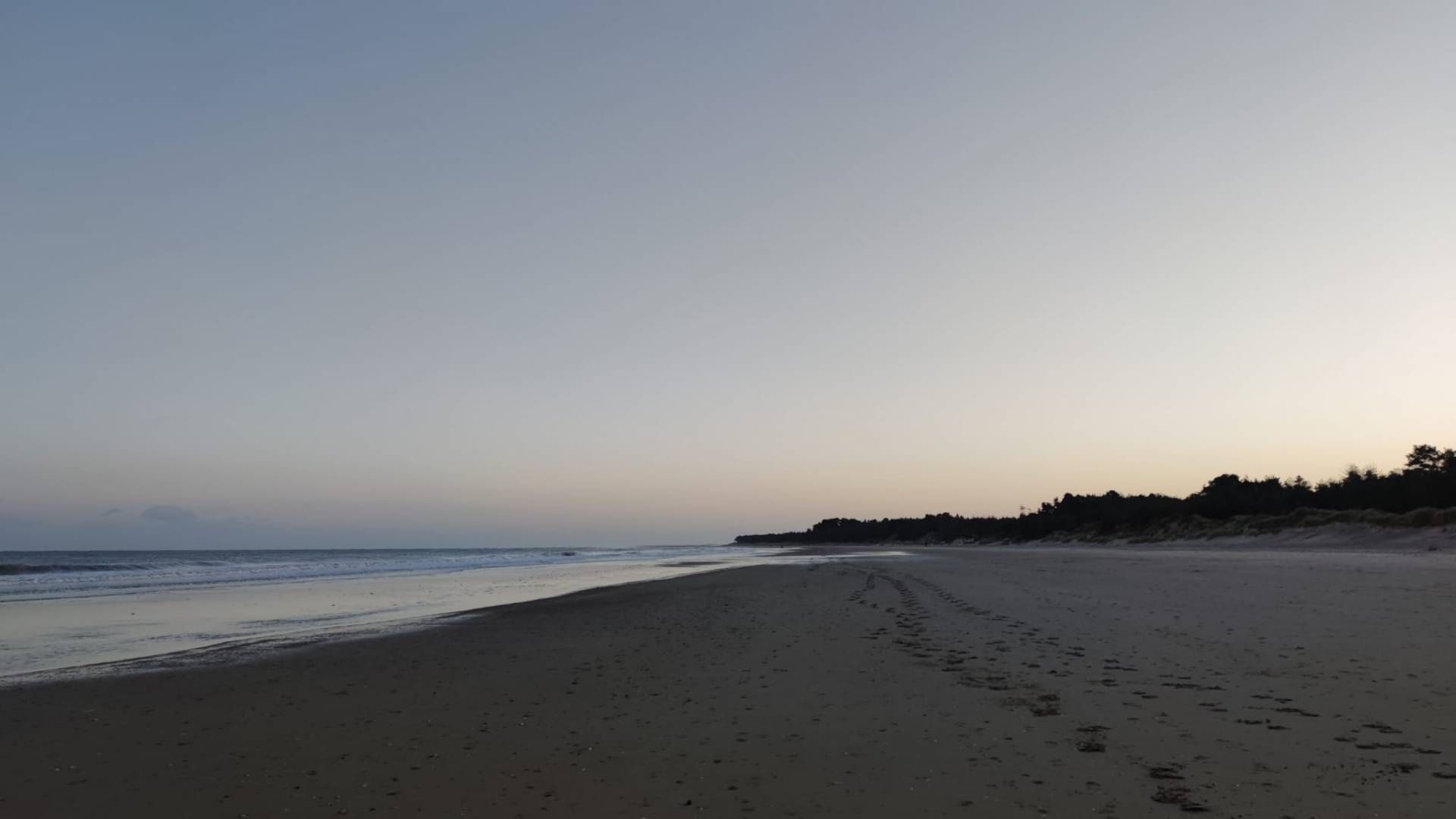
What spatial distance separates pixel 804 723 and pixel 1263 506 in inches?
2620

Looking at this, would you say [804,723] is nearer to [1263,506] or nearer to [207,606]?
[207,606]

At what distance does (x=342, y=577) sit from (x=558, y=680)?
131 ft

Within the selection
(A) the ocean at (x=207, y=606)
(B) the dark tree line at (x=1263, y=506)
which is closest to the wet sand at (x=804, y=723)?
(A) the ocean at (x=207, y=606)

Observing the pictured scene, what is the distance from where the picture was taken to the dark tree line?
45.0 metres

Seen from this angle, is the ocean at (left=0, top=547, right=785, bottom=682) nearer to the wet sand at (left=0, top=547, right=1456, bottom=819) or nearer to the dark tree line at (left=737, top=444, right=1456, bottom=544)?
the wet sand at (left=0, top=547, right=1456, bottom=819)

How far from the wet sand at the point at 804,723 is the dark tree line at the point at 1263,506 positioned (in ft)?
120

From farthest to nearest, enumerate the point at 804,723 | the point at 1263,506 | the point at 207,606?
the point at 1263,506 → the point at 207,606 → the point at 804,723

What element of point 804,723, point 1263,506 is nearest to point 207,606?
point 804,723

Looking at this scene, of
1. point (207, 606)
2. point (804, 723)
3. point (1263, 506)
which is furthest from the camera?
point (1263, 506)

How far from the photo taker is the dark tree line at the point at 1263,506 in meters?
45.0

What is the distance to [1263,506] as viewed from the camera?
61.5m

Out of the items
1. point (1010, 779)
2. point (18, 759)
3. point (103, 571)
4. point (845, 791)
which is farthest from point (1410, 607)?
point (103, 571)

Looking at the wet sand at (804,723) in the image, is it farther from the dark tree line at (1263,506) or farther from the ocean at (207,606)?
the dark tree line at (1263,506)

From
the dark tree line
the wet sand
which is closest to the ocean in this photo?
the wet sand
